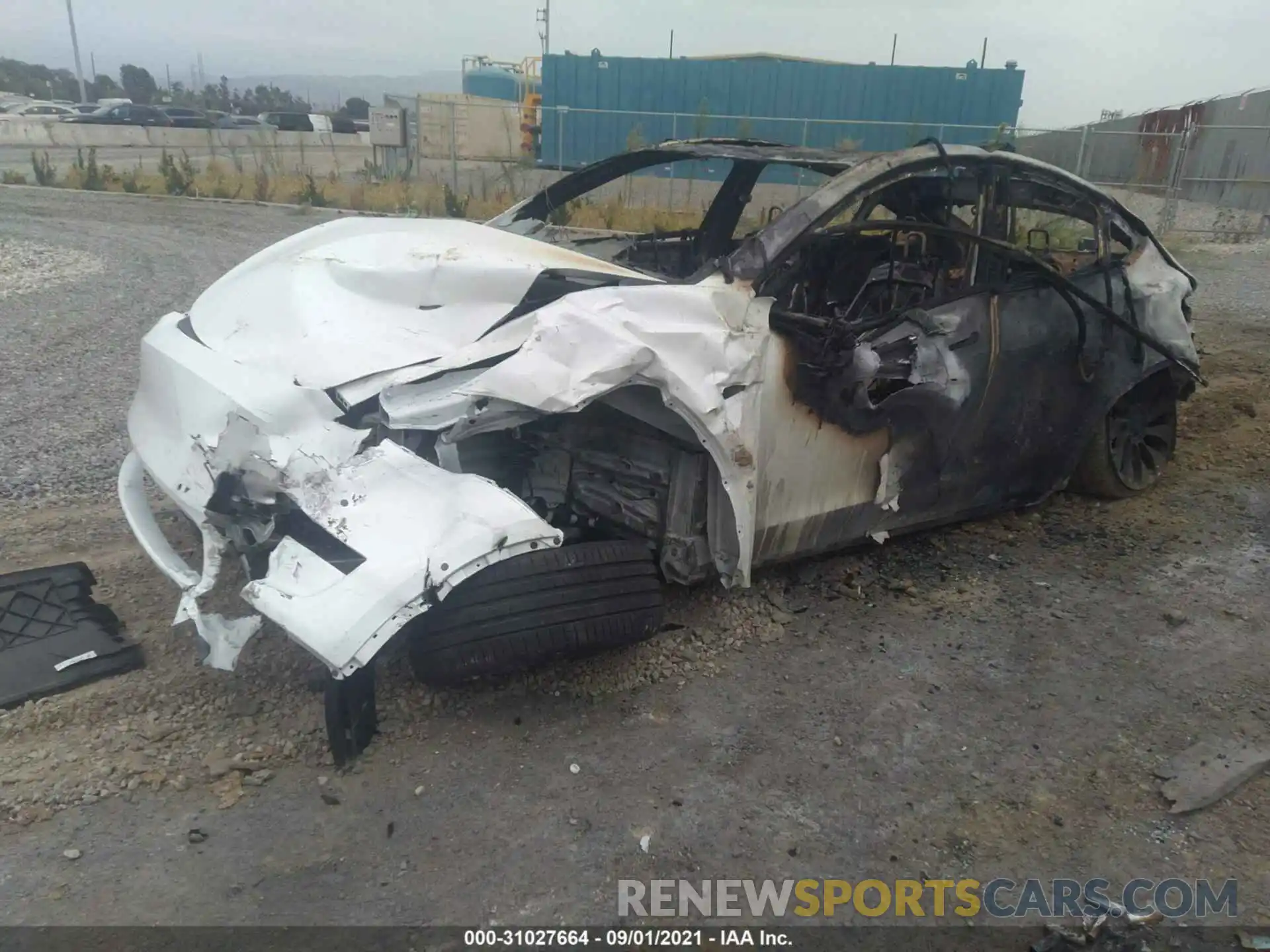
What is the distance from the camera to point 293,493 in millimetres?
2750

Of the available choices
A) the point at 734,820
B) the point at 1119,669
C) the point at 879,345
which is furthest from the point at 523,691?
the point at 1119,669

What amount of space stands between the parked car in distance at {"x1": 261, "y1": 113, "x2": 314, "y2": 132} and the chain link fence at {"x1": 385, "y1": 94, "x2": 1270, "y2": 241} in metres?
18.0

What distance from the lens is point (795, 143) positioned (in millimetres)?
12953

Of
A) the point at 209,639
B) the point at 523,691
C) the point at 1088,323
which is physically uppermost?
the point at 1088,323

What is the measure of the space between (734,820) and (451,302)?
6.30 ft

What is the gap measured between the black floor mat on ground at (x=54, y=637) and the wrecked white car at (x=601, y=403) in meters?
0.36

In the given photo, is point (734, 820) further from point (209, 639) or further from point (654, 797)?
point (209, 639)

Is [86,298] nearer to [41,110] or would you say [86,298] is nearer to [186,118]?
[186,118]

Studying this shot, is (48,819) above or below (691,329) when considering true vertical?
below

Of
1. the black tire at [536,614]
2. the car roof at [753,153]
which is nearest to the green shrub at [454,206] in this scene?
the car roof at [753,153]

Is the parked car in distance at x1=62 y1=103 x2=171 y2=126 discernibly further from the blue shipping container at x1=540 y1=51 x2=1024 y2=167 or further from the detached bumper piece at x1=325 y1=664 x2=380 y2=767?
the detached bumper piece at x1=325 y1=664 x2=380 y2=767

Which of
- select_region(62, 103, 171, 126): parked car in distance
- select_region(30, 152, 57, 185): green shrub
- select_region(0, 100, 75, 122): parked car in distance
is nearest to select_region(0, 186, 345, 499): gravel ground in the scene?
select_region(30, 152, 57, 185): green shrub

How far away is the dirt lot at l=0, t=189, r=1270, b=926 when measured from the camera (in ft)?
7.92

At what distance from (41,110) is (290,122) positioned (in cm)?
1188
